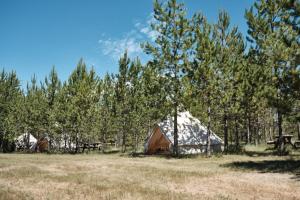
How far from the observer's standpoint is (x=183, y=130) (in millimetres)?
33438

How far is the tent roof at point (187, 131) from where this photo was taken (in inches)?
1273

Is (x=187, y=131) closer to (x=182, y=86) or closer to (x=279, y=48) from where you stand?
(x=182, y=86)

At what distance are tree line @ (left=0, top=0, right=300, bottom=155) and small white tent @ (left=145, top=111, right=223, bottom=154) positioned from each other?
1.92 m

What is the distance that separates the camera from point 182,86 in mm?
29734

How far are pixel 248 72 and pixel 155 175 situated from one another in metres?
21.1

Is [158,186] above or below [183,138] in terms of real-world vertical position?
below

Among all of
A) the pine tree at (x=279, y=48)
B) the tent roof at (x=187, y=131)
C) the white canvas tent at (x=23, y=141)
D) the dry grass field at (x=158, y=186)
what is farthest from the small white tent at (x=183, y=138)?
the white canvas tent at (x=23, y=141)

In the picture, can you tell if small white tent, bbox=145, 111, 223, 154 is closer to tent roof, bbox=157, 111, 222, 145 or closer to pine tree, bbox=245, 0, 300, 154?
tent roof, bbox=157, 111, 222, 145

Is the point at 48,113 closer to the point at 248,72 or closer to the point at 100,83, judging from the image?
the point at 100,83

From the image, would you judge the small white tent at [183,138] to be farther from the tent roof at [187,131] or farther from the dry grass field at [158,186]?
the dry grass field at [158,186]

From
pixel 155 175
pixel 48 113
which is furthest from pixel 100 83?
pixel 155 175

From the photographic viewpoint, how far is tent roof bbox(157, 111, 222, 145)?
106 ft

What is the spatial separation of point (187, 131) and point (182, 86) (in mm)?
6453

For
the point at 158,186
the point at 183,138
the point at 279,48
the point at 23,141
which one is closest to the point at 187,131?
the point at 183,138
